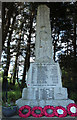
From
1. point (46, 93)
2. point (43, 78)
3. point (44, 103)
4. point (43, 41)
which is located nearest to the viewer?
point (44, 103)

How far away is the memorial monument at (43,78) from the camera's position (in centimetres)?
463

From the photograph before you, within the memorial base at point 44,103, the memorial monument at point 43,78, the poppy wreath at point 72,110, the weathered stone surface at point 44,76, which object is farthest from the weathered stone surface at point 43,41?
the poppy wreath at point 72,110

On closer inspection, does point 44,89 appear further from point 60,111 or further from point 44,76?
point 60,111

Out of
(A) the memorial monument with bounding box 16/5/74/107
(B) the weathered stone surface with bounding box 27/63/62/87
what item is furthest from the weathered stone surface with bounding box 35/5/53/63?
(B) the weathered stone surface with bounding box 27/63/62/87

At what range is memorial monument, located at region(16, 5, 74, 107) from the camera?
463cm

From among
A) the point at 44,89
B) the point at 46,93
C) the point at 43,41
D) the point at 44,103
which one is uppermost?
the point at 43,41

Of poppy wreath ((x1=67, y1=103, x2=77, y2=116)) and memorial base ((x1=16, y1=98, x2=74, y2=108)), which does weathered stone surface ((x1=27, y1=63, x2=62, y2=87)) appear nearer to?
memorial base ((x1=16, y1=98, x2=74, y2=108))

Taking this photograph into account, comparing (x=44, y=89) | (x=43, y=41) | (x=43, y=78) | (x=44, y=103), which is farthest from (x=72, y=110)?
(x=43, y=41)

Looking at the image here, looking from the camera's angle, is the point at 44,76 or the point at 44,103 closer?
the point at 44,103

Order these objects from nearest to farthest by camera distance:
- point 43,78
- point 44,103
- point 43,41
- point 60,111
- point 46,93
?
point 60,111, point 44,103, point 46,93, point 43,78, point 43,41

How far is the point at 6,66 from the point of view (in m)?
10.1

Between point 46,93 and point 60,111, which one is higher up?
point 46,93

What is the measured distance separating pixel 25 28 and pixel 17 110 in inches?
351

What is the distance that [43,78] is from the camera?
5094 millimetres
